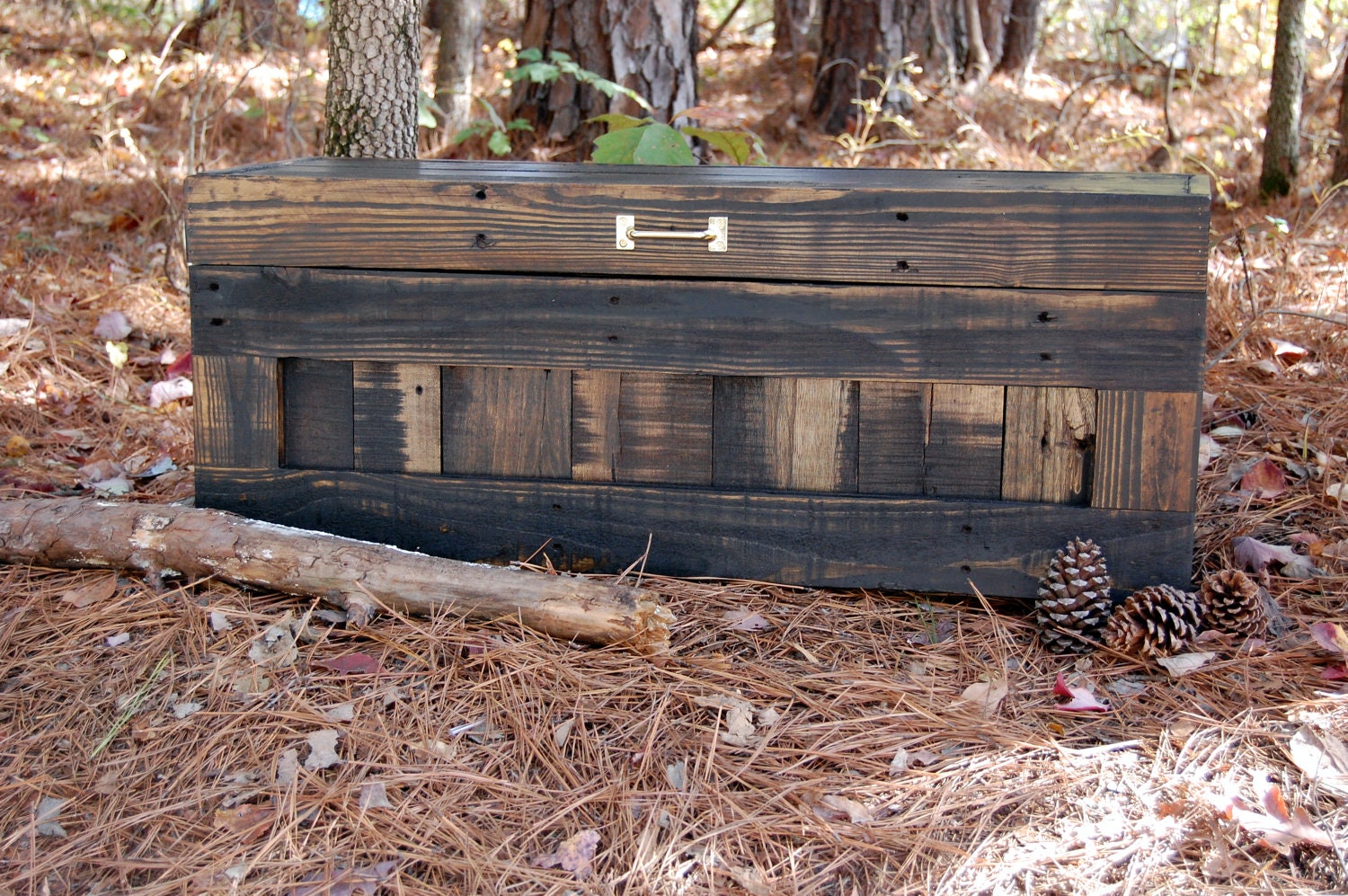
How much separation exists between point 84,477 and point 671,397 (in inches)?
61.6

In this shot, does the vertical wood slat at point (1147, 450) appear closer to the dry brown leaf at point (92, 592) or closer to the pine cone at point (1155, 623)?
the pine cone at point (1155, 623)

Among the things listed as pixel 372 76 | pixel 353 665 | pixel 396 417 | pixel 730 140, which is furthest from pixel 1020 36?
pixel 353 665

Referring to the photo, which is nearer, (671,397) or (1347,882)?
(1347,882)

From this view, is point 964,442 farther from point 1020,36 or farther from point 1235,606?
point 1020,36

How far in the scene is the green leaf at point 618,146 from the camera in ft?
9.62

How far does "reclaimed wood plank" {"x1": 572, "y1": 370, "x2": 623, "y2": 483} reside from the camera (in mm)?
2238

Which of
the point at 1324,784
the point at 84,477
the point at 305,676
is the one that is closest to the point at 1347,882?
the point at 1324,784

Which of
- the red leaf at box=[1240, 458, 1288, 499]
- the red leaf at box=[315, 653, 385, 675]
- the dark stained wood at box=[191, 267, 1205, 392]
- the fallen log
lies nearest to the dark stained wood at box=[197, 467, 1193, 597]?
the fallen log

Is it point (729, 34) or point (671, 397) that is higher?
point (729, 34)

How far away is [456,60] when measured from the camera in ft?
16.7

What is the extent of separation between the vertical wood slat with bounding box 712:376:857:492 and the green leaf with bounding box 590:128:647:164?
3.23ft

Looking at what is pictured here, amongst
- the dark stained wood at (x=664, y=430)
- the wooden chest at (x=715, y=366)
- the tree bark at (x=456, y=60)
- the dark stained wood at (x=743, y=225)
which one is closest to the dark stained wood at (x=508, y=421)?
the wooden chest at (x=715, y=366)

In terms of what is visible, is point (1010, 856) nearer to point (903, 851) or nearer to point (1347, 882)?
point (903, 851)

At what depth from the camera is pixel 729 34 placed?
910 cm
